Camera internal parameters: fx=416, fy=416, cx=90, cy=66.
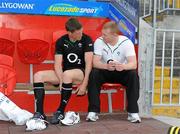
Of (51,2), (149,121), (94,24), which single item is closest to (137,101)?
(149,121)

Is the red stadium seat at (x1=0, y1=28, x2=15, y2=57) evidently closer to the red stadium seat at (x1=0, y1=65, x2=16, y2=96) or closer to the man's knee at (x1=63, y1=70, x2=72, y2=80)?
the red stadium seat at (x1=0, y1=65, x2=16, y2=96)

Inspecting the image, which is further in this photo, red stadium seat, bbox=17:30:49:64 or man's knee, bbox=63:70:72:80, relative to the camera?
red stadium seat, bbox=17:30:49:64

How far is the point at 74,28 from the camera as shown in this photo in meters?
4.44

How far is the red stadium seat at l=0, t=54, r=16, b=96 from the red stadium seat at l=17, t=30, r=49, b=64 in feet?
0.59

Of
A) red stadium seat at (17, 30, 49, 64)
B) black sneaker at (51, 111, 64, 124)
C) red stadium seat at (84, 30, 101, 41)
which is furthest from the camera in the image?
red stadium seat at (84, 30, 101, 41)

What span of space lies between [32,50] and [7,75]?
1.37 ft

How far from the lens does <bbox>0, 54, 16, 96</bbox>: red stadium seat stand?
4.57m

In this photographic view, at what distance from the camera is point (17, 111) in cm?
445

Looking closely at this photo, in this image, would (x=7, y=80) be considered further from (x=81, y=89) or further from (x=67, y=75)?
(x=81, y=89)

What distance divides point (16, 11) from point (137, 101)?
1882mm

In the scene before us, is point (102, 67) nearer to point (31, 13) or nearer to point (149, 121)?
point (149, 121)

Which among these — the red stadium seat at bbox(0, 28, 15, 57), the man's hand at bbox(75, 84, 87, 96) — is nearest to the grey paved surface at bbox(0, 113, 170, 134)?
the man's hand at bbox(75, 84, 87, 96)

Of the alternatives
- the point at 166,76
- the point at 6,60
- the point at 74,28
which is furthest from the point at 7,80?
the point at 166,76

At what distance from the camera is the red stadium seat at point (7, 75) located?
15.0 feet
